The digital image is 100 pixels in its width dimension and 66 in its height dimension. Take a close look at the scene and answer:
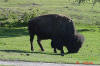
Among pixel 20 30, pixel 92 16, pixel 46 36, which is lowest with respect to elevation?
pixel 92 16

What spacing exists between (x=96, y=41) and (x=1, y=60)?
20519mm

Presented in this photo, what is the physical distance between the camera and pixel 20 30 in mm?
44312

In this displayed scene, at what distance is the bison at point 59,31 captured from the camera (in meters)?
20.5

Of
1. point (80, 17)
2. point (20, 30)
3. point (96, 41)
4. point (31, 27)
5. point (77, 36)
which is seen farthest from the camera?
point (80, 17)

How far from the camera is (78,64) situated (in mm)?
15312

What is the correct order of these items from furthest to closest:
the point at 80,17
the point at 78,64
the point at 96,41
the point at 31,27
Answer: the point at 80,17
the point at 96,41
the point at 31,27
the point at 78,64

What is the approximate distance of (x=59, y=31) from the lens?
20953 millimetres

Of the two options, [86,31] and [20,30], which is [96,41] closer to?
[86,31]

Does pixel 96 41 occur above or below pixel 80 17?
above

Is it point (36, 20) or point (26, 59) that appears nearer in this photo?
point (26, 59)

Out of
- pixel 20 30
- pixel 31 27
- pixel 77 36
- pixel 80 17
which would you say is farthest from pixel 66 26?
pixel 80 17

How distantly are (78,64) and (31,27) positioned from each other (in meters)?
7.12

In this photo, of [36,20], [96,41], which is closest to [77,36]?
[36,20]

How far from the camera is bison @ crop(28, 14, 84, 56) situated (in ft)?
67.2
